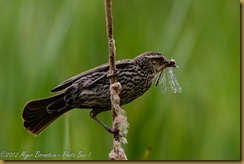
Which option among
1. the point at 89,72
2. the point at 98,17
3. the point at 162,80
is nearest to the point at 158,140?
the point at 162,80

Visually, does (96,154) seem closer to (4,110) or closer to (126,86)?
(126,86)

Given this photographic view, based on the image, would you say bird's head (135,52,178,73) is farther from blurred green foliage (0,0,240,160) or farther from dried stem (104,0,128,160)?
dried stem (104,0,128,160)

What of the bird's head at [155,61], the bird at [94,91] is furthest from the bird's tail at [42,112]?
the bird's head at [155,61]

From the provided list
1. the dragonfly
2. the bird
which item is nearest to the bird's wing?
the bird

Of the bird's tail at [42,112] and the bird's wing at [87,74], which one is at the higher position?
the bird's wing at [87,74]

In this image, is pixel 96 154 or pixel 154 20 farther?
pixel 154 20

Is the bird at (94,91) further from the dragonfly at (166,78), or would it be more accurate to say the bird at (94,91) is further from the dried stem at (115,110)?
the dried stem at (115,110)

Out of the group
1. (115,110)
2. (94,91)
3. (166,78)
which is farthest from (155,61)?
(115,110)

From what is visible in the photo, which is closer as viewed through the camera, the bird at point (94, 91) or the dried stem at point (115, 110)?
the dried stem at point (115, 110)
